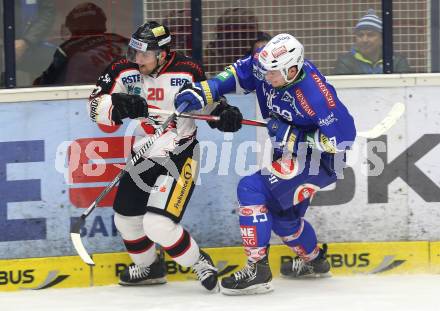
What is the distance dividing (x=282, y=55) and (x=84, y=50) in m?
1.16

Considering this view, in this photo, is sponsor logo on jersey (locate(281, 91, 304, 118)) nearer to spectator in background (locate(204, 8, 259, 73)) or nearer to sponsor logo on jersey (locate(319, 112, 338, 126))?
sponsor logo on jersey (locate(319, 112, 338, 126))

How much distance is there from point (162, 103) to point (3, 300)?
1.23 meters

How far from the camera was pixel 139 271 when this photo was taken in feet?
19.6

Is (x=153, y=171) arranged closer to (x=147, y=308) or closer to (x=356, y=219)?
(x=147, y=308)

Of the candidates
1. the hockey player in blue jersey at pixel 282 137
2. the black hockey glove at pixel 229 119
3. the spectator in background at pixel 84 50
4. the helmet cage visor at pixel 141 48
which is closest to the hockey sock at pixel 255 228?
the hockey player in blue jersey at pixel 282 137

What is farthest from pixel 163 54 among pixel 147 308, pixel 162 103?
pixel 147 308

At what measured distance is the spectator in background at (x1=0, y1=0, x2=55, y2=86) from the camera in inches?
237

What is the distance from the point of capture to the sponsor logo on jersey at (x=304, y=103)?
554 centimetres

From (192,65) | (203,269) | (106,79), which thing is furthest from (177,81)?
(203,269)

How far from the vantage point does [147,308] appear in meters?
5.54

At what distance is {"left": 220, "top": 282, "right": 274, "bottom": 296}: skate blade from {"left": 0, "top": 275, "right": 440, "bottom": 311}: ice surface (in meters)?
0.02

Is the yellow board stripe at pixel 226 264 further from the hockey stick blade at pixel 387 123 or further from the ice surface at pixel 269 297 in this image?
the hockey stick blade at pixel 387 123

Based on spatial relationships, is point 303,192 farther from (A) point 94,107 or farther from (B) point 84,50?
(B) point 84,50

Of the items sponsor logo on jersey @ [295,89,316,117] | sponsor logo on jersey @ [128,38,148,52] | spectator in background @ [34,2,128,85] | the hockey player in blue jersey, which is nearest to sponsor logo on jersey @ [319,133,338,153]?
the hockey player in blue jersey
